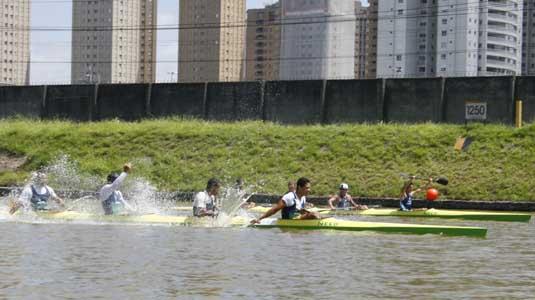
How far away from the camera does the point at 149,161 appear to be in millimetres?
35312

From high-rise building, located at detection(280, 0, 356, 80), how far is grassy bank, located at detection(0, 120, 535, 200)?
7993 cm

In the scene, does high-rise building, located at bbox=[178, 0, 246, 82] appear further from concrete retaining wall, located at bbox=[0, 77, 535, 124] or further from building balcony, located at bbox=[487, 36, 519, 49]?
concrete retaining wall, located at bbox=[0, 77, 535, 124]

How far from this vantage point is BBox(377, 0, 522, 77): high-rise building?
101688mm

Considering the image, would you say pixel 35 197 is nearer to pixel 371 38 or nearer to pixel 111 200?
pixel 111 200

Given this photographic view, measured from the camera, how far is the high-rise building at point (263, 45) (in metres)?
153

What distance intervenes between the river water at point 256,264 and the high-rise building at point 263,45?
435 feet

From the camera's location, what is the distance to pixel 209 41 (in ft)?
502

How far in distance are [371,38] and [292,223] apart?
112 meters

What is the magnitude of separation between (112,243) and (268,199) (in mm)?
13785

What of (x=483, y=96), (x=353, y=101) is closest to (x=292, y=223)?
(x=483, y=96)

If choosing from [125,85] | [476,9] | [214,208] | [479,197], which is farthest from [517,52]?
[214,208]

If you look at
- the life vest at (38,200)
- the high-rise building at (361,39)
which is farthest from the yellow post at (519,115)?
the high-rise building at (361,39)

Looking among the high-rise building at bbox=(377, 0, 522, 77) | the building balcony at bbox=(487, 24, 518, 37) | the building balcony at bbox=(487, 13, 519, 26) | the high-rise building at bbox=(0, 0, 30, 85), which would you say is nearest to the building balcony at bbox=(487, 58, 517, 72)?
the high-rise building at bbox=(377, 0, 522, 77)

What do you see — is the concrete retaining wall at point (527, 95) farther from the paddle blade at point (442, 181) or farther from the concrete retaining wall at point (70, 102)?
the concrete retaining wall at point (70, 102)
